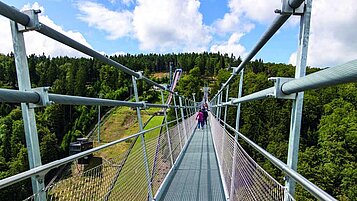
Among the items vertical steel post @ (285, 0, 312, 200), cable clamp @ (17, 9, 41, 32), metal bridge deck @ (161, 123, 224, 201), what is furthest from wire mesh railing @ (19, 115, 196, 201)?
vertical steel post @ (285, 0, 312, 200)

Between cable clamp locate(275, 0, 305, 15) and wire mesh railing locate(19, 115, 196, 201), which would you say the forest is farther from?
cable clamp locate(275, 0, 305, 15)

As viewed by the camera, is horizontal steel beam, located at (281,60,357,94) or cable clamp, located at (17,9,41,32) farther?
cable clamp, located at (17,9,41,32)

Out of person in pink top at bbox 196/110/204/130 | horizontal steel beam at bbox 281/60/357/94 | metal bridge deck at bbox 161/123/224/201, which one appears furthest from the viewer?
person in pink top at bbox 196/110/204/130

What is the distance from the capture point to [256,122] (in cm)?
3591

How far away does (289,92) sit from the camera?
0.82 metres

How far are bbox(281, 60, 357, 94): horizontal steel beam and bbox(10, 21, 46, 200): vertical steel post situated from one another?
74 cm

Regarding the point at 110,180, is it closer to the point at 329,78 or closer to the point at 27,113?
the point at 27,113

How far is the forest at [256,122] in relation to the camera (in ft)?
22.5

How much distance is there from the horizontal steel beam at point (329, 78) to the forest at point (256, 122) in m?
0.77

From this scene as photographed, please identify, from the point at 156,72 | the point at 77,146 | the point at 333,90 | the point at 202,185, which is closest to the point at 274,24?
the point at 77,146

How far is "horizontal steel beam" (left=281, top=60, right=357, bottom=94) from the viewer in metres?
0.48

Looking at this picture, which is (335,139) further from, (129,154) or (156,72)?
(156,72)

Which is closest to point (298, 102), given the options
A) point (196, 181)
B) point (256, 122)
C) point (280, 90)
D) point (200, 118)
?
point (280, 90)

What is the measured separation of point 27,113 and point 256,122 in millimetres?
36462
